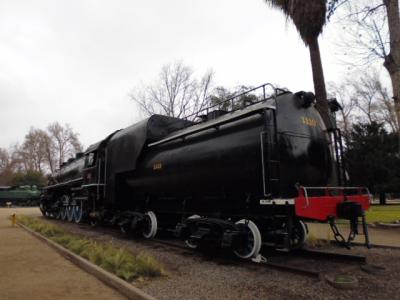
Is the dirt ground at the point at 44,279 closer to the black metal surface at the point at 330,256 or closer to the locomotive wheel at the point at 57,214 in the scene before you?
the black metal surface at the point at 330,256

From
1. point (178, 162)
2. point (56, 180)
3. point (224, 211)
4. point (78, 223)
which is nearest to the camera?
point (224, 211)

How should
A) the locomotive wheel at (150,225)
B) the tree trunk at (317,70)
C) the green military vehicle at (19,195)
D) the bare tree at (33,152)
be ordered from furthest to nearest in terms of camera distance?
the bare tree at (33,152) < the green military vehicle at (19,195) < the tree trunk at (317,70) < the locomotive wheel at (150,225)

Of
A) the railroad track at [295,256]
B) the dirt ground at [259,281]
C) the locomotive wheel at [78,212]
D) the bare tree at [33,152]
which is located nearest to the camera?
the dirt ground at [259,281]

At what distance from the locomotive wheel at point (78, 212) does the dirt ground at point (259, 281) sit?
10097mm

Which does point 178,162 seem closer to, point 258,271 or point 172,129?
point 172,129

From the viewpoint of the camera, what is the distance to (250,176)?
7.62 m

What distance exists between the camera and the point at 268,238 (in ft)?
25.3

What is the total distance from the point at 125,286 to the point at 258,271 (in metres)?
2.52

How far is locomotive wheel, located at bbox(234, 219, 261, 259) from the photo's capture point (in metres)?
7.32

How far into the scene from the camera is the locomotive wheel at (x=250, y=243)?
7.32 m

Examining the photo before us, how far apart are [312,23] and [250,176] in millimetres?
9919

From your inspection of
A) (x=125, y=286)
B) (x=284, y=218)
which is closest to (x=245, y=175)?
(x=284, y=218)

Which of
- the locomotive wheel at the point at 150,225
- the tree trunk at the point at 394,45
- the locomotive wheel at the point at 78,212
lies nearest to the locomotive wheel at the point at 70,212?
the locomotive wheel at the point at 78,212

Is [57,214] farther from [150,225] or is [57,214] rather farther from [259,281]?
[259,281]
